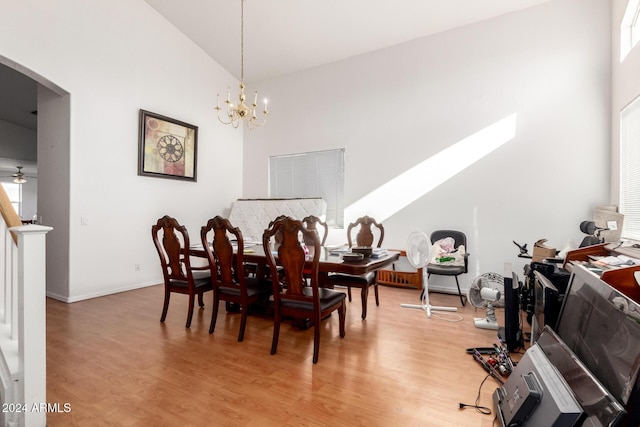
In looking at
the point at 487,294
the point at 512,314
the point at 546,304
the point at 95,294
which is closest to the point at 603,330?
the point at 546,304

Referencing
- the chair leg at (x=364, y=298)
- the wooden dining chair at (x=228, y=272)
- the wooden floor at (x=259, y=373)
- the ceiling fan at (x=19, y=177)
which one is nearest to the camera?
the wooden floor at (x=259, y=373)

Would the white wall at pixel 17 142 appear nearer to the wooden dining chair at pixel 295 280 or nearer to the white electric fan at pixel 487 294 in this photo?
the wooden dining chair at pixel 295 280

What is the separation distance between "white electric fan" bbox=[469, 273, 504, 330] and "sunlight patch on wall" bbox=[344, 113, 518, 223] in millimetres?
1803

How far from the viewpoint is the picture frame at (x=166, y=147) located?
15.2 ft

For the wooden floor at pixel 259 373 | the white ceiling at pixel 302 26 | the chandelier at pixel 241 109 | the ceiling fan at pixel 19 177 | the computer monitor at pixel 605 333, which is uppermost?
the white ceiling at pixel 302 26

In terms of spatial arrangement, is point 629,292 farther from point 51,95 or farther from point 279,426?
point 51,95

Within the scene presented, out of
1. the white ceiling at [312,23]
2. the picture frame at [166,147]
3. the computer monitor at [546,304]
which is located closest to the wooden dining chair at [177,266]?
the picture frame at [166,147]

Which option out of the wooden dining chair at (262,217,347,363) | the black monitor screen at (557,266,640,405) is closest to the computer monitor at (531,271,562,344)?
the black monitor screen at (557,266,640,405)

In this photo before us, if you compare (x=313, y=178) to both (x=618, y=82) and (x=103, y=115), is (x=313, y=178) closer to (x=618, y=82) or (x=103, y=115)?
(x=103, y=115)

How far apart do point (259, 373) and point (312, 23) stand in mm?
4561

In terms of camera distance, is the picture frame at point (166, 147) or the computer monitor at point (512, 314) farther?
the picture frame at point (166, 147)

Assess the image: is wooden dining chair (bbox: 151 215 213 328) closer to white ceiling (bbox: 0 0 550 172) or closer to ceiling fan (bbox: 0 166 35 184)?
white ceiling (bbox: 0 0 550 172)

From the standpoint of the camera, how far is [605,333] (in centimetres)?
139

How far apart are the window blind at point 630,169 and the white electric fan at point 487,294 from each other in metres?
1.22
